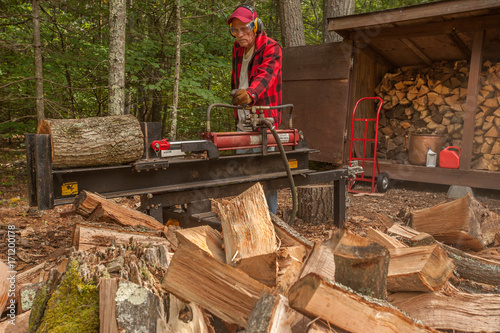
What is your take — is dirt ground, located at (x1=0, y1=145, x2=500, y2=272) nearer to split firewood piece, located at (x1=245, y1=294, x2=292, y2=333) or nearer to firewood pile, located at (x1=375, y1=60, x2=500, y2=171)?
firewood pile, located at (x1=375, y1=60, x2=500, y2=171)

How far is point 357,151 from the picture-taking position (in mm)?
7680

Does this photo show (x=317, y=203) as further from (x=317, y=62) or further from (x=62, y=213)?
(x=317, y=62)

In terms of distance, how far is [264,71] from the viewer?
12.2 ft

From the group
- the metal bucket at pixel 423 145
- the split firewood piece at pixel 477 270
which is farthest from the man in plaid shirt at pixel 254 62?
the metal bucket at pixel 423 145

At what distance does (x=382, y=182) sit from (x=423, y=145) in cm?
118

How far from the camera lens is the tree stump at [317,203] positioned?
4.95 meters

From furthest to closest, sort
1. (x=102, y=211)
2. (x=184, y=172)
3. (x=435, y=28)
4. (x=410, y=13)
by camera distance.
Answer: (x=435, y=28) → (x=410, y=13) → (x=184, y=172) → (x=102, y=211)

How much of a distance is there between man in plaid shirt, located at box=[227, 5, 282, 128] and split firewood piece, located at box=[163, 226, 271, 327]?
2.05 m

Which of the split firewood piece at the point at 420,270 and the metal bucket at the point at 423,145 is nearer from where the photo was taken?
the split firewood piece at the point at 420,270

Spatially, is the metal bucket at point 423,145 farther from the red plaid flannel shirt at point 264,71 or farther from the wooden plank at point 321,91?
the red plaid flannel shirt at point 264,71

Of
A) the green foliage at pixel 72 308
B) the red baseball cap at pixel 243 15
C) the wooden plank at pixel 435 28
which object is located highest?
the wooden plank at pixel 435 28

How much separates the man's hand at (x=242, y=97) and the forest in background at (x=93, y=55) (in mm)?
3778

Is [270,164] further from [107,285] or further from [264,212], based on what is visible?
[107,285]

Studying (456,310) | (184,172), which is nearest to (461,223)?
(456,310)
